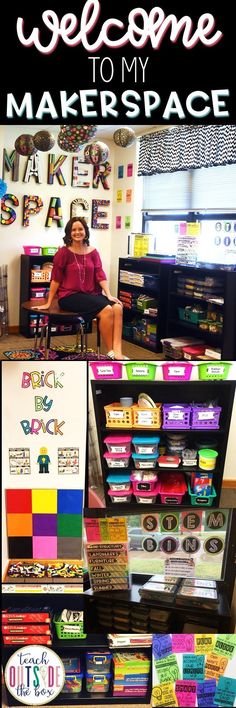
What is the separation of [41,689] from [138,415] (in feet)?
3.78

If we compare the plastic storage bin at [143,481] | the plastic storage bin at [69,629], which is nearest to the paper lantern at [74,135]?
the plastic storage bin at [143,481]

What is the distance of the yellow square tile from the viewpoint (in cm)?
227

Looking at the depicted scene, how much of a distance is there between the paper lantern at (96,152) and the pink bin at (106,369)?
600mm

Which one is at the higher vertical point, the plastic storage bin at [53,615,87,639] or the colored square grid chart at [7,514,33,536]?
the colored square grid chart at [7,514,33,536]

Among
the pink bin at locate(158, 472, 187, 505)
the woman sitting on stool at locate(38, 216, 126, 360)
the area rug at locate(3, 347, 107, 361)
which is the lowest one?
the pink bin at locate(158, 472, 187, 505)

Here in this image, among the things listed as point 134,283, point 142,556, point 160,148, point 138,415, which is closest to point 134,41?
point 160,148

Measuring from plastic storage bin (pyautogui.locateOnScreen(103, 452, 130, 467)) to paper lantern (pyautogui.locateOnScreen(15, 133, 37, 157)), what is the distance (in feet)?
3.55

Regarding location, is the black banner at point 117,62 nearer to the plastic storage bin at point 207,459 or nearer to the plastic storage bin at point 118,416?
the plastic storage bin at point 118,416

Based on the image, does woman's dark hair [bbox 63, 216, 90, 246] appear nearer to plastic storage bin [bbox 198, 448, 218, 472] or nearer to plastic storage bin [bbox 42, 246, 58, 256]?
plastic storage bin [bbox 42, 246, 58, 256]

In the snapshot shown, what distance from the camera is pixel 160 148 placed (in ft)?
5.33

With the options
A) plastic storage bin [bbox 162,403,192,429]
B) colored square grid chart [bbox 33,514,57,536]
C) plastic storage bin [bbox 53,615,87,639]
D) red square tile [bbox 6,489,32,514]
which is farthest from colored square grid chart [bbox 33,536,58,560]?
plastic storage bin [bbox 162,403,192,429]

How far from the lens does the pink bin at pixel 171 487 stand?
2191mm

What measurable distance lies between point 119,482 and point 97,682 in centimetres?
87

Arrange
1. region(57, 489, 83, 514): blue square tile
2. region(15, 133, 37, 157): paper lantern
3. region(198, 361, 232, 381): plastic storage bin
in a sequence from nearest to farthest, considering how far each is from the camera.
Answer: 1. region(15, 133, 37, 157): paper lantern
2. region(198, 361, 232, 381): plastic storage bin
3. region(57, 489, 83, 514): blue square tile
